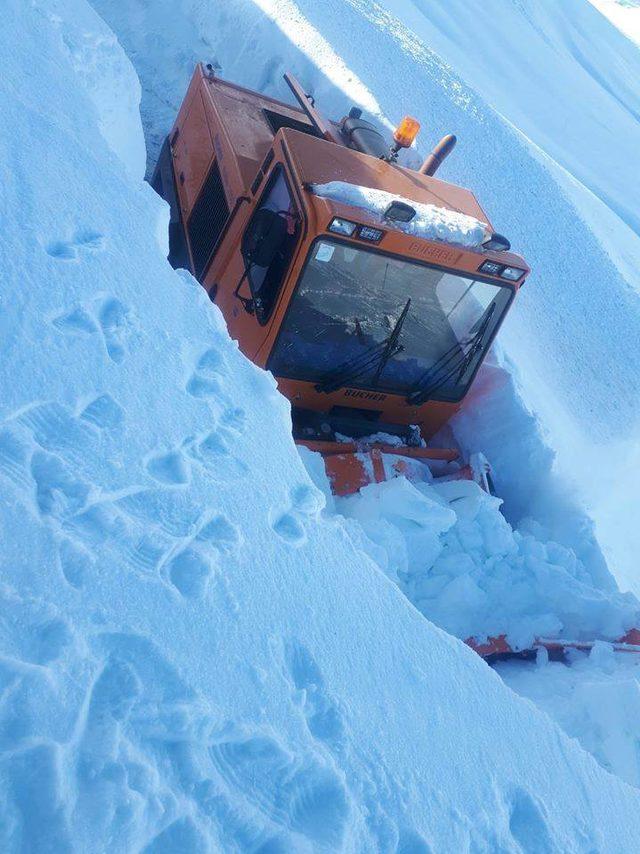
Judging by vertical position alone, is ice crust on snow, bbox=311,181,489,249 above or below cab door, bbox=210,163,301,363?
above

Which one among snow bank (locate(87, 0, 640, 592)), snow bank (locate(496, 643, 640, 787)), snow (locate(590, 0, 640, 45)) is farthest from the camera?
snow (locate(590, 0, 640, 45))

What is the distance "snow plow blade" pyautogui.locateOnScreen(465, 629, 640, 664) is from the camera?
3080 mm

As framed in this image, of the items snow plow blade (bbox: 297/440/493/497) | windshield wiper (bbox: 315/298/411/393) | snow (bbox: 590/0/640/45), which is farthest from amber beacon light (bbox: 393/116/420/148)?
snow (bbox: 590/0/640/45)

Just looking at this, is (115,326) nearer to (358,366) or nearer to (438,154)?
(358,366)

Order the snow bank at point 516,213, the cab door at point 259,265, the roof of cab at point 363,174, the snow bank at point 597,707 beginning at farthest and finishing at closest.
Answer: the snow bank at point 516,213 → the roof of cab at point 363,174 → the cab door at point 259,265 → the snow bank at point 597,707

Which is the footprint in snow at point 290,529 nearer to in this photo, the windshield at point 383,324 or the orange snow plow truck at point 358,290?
the orange snow plow truck at point 358,290

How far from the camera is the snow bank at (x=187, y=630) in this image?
1443 millimetres

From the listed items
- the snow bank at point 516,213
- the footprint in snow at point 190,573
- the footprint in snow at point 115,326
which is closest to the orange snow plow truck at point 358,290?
the snow bank at point 516,213

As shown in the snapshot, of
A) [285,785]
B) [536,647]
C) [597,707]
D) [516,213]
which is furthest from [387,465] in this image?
[516,213]

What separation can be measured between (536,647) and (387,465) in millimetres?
1089

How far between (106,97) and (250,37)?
13.4 feet

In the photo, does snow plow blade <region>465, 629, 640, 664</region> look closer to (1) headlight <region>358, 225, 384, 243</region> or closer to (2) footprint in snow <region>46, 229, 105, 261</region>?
(1) headlight <region>358, 225, 384, 243</region>

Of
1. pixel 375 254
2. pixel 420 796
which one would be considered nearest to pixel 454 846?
pixel 420 796

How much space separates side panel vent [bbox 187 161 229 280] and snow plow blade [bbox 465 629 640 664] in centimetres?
249
